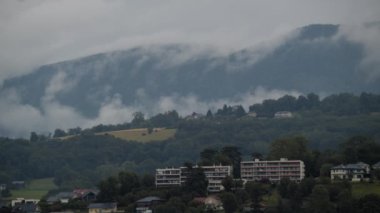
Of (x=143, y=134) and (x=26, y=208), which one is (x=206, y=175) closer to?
(x=26, y=208)

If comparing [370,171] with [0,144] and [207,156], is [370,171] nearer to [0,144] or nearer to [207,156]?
[207,156]

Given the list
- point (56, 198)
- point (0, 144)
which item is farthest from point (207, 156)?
point (0, 144)

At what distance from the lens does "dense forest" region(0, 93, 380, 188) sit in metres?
150

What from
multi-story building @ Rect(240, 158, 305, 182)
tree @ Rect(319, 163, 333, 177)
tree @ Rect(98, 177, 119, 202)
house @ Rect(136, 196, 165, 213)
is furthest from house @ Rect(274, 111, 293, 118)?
house @ Rect(136, 196, 165, 213)

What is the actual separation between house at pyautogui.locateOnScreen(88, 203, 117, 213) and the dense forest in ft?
134

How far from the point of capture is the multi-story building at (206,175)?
99613 mm

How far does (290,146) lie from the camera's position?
350 ft

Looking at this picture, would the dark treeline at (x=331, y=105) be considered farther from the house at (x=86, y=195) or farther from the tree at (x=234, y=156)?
the house at (x=86, y=195)

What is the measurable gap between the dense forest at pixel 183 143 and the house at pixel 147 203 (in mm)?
44423

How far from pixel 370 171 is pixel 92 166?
6993cm

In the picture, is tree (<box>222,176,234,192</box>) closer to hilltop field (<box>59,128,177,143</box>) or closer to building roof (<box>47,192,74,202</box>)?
building roof (<box>47,192,74,202</box>)

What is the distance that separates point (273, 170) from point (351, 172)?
8652mm

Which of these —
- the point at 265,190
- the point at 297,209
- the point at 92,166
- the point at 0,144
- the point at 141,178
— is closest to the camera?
the point at 297,209

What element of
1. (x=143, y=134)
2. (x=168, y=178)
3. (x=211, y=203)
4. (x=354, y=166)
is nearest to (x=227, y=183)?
(x=211, y=203)
